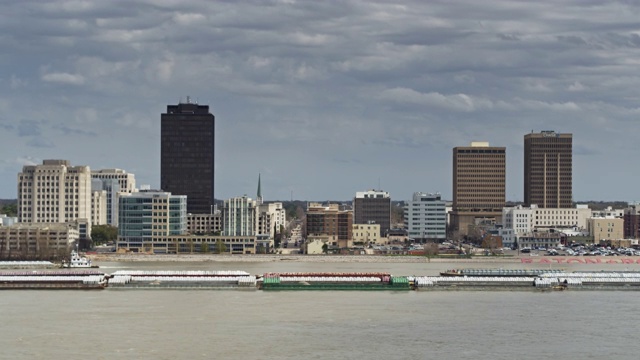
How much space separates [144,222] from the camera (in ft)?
550

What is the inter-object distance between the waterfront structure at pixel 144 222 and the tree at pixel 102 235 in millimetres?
14978

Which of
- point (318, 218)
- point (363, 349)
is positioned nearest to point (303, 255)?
point (318, 218)

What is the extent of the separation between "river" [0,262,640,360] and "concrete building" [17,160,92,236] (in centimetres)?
9858

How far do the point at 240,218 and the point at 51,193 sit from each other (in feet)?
88.1

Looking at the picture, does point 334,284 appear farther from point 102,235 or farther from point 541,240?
point 541,240

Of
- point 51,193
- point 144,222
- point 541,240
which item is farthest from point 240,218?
point 541,240

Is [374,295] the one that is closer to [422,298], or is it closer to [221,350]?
[422,298]

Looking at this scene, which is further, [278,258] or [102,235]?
[102,235]

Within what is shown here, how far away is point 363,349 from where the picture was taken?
57.0 meters

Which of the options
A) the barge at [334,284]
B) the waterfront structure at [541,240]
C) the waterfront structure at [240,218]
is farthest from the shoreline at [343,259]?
the barge at [334,284]

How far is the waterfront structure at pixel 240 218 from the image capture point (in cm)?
18375

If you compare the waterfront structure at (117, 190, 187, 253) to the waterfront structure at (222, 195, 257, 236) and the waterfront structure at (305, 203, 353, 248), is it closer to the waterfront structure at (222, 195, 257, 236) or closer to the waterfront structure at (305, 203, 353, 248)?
the waterfront structure at (222, 195, 257, 236)

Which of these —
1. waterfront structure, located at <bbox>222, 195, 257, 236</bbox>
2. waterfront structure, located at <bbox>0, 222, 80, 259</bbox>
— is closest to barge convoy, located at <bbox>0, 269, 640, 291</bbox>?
waterfront structure, located at <bbox>0, 222, 80, 259</bbox>

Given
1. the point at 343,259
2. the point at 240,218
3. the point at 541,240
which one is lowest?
the point at 343,259
